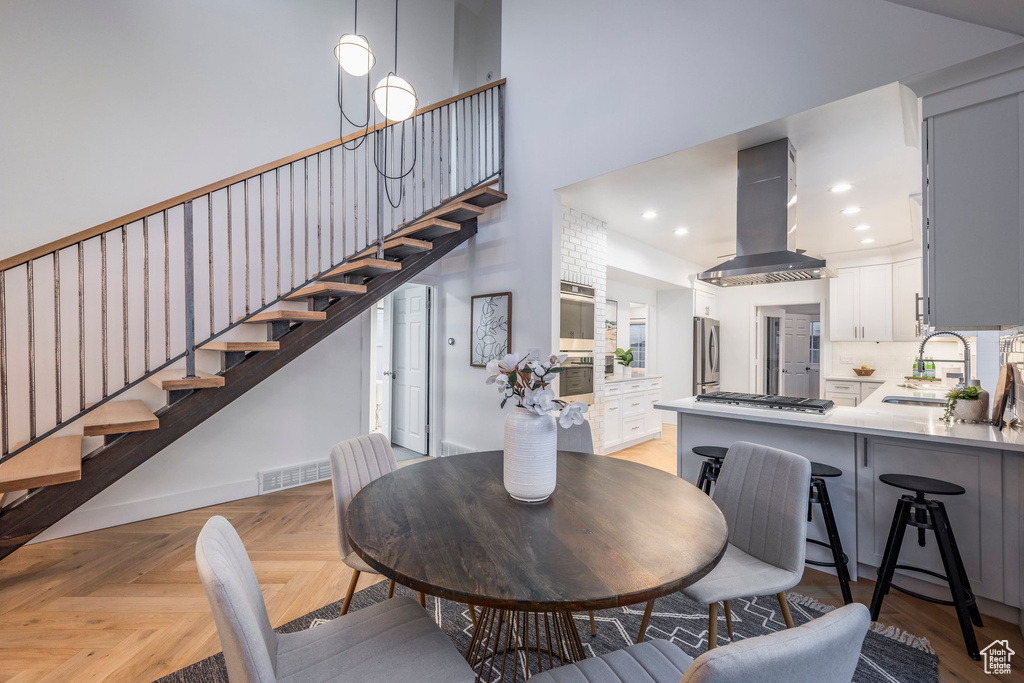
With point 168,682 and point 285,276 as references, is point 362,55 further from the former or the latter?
point 168,682

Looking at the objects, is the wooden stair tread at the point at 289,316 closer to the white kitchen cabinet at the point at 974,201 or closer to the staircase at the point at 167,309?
the staircase at the point at 167,309

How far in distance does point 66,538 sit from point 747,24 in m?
5.48

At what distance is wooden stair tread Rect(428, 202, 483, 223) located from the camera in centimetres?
369

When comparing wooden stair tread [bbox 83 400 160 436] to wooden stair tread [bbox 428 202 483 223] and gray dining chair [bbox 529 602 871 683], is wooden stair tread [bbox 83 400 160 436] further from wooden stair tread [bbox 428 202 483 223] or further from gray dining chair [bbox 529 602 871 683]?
gray dining chair [bbox 529 602 871 683]

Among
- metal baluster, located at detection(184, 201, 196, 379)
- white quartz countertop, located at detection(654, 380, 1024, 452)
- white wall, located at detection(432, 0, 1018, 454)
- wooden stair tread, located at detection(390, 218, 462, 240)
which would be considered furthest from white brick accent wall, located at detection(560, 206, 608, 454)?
metal baluster, located at detection(184, 201, 196, 379)

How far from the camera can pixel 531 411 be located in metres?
1.39

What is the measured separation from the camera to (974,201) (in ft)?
6.79

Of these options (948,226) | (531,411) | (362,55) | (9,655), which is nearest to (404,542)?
(531,411)

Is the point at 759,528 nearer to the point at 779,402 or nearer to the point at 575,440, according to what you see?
the point at 575,440

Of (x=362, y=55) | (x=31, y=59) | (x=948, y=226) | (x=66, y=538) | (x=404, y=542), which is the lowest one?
(x=66, y=538)

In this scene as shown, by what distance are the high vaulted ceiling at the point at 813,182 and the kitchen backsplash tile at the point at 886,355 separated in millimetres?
1546

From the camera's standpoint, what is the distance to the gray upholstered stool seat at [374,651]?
1.08m

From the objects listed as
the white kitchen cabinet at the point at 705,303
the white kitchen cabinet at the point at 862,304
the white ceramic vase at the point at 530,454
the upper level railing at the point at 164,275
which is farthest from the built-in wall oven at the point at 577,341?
the white kitchen cabinet at the point at 862,304

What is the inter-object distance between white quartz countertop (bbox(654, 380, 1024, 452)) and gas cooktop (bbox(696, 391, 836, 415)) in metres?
0.05
